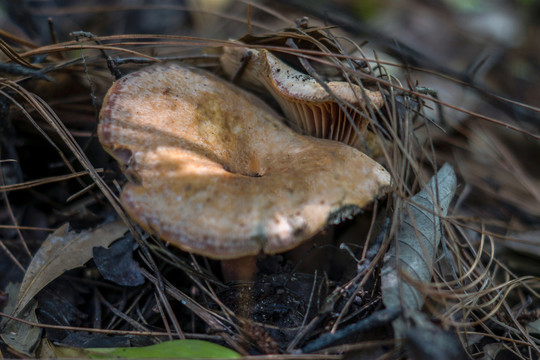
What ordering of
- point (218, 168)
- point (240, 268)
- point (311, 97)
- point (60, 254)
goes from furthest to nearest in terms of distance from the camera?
point (60, 254)
point (240, 268)
point (311, 97)
point (218, 168)

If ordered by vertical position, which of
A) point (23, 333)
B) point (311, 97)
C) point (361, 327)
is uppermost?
point (311, 97)

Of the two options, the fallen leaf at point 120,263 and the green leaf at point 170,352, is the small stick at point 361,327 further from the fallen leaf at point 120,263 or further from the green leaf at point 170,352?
the fallen leaf at point 120,263

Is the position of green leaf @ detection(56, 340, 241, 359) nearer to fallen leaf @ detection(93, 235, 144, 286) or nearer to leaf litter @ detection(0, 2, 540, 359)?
leaf litter @ detection(0, 2, 540, 359)

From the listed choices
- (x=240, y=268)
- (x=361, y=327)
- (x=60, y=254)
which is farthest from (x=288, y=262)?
(x=60, y=254)

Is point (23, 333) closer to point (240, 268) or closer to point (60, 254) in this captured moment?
point (60, 254)

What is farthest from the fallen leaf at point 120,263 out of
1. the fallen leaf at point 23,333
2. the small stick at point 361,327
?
the small stick at point 361,327
